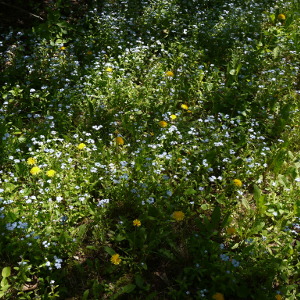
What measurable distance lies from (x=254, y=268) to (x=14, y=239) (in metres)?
1.77

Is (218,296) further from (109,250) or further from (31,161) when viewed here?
(31,161)

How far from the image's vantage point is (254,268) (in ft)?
7.93

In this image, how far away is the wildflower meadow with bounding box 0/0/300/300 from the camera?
2.48 metres

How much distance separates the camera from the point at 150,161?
3.05 m

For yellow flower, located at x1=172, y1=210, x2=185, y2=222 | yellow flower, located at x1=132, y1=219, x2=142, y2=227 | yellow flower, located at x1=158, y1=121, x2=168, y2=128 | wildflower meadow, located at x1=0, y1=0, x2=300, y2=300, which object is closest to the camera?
wildflower meadow, located at x1=0, y1=0, x2=300, y2=300

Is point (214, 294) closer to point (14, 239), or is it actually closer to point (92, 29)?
point (14, 239)

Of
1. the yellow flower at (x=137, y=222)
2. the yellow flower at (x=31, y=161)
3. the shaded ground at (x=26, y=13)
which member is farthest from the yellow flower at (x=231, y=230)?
the shaded ground at (x=26, y=13)

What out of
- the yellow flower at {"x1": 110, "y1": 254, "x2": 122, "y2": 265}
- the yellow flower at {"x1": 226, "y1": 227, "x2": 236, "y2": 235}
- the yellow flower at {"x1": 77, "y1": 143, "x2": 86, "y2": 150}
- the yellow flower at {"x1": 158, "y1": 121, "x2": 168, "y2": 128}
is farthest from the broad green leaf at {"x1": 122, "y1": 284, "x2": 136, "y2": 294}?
the yellow flower at {"x1": 158, "y1": 121, "x2": 168, "y2": 128}

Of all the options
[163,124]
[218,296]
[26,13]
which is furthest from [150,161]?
[26,13]

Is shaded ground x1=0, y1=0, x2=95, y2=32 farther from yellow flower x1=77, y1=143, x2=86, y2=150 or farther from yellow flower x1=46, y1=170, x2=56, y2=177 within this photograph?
yellow flower x1=46, y1=170, x2=56, y2=177

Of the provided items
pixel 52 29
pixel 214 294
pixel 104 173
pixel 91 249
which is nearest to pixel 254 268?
pixel 214 294

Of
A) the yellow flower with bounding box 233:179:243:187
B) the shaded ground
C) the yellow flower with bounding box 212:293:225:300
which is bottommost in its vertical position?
the yellow flower with bounding box 212:293:225:300

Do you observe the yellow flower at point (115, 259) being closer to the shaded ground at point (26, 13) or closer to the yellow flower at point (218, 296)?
the yellow flower at point (218, 296)

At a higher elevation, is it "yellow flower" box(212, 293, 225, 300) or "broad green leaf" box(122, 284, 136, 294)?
"yellow flower" box(212, 293, 225, 300)
